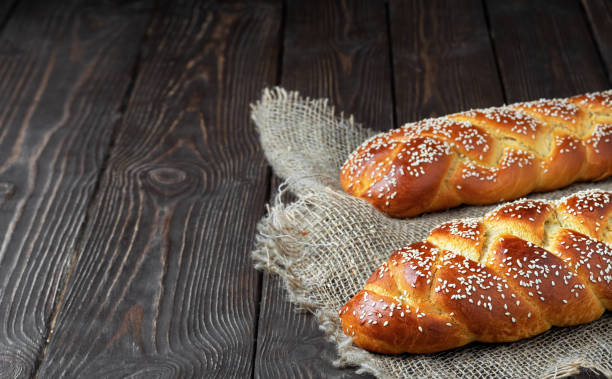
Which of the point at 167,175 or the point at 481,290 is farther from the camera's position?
the point at 167,175

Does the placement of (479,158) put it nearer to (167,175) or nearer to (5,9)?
(167,175)

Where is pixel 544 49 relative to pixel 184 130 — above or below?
above

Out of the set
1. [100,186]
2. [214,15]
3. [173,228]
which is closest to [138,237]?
[173,228]

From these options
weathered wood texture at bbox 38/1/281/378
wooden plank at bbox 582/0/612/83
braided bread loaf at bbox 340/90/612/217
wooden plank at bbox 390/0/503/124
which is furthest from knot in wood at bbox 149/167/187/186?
wooden plank at bbox 582/0/612/83

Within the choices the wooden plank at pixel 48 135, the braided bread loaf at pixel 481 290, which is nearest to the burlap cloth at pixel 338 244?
the braided bread loaf at pixel 481 290

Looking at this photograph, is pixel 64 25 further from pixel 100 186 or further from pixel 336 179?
pixel 336 179

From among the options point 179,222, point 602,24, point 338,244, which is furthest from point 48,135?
point 602,24

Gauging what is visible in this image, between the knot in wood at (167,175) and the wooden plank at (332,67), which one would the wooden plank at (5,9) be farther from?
the knot in wood at (167,175)

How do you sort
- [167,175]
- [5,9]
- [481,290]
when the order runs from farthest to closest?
1. [5,9]
2. [167,175]
3. [481,290]
